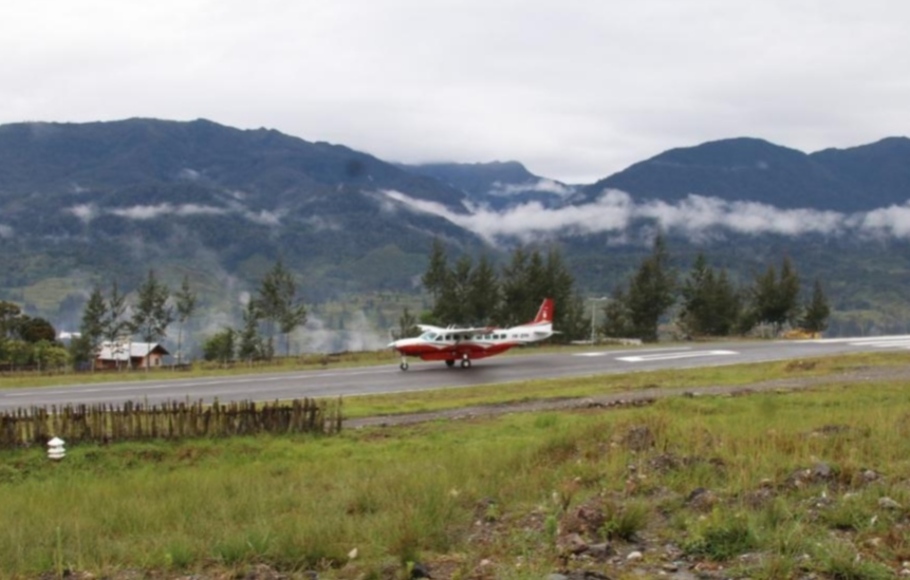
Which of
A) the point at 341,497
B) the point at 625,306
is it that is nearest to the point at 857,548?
the point at 341,497

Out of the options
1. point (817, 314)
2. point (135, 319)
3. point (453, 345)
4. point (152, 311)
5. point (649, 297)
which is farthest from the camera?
point (817, 314)

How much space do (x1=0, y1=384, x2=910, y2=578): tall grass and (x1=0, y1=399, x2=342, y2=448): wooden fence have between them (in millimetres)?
2813

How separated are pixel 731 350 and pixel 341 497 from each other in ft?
132

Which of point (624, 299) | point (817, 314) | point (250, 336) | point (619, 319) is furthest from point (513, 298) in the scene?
point (817, 314)

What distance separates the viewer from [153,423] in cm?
1992

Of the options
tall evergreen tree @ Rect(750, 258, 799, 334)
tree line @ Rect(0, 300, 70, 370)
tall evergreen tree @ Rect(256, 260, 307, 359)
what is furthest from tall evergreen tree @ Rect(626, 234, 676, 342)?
tree line @ Rect(0, 300, 70, 370)

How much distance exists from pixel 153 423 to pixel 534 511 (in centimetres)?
1271

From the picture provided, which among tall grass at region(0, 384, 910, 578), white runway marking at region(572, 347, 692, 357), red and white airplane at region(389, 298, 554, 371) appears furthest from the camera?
white runway marking at region(572, 347, 692, 357)

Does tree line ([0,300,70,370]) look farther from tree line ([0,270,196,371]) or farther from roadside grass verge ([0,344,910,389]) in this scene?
roadside grass verge ([0,344,910,389])

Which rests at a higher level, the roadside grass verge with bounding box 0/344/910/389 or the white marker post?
the white marker post

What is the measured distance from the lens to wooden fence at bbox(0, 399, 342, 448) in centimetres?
1905

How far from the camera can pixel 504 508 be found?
1005cm

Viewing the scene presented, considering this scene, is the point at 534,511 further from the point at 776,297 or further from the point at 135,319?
the point at 776,297

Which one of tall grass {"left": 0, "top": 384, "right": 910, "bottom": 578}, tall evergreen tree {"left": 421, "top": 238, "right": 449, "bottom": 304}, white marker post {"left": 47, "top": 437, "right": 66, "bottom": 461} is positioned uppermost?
tall evergreen tree {"left": 421, "top": 238, "right": 449, "bottom": 304}
